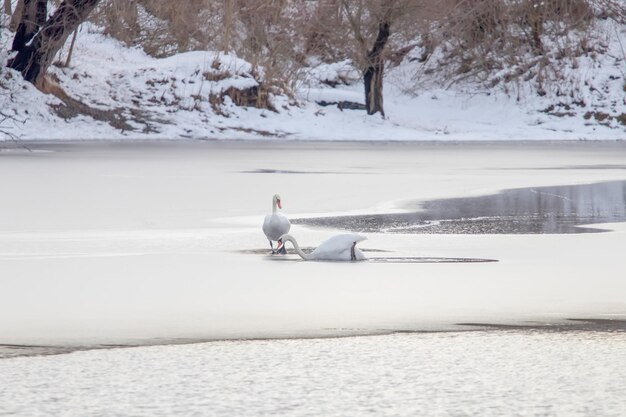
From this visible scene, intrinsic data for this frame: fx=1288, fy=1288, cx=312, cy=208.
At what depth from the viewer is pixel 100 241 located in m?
9.88

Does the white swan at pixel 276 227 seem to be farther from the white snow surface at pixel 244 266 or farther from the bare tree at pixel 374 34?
the bare tree at pixel 374 34

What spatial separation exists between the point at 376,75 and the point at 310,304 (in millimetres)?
26776

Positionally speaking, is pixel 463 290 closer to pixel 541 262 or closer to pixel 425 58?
pixel 541 262

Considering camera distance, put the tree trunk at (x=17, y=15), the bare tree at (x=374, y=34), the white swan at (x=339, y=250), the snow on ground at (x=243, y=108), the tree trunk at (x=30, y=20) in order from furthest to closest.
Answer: the bare tree at (x=374, y=34), the snow on ground at (x=243, y=108), the tree trunk at (x=17, y=15), the tree trunk at (x=30, y=20), the white swan at (x=339, y=250)

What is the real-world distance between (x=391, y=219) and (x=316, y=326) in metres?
5.63

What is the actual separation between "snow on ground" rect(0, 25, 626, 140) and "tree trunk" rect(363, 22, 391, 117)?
0.48 meters

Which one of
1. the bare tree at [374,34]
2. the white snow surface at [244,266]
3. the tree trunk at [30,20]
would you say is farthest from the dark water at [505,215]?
the bare tree at [374,34]

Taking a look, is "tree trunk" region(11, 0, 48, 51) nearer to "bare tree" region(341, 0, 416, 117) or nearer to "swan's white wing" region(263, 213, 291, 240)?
"bare tree" region(341, 0, 416, 117)

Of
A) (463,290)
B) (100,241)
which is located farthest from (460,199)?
(463,290)

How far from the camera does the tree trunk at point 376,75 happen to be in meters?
33.1

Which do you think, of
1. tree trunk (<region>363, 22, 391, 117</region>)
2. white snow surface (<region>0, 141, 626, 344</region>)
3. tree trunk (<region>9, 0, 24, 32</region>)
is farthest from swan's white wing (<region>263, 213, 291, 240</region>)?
tree trunk (<region>363, 22, 391, 117</region>)

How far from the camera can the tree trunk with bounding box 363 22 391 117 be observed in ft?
109

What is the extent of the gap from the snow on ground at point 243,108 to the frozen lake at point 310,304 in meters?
14.2

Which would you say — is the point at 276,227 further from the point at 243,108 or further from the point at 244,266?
the point at 243,108
